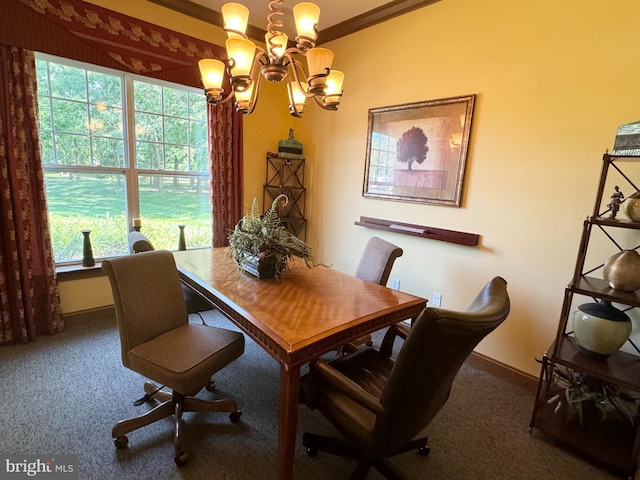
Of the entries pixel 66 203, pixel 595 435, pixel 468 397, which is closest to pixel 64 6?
pixel 66 203

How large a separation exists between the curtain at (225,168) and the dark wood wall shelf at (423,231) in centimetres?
136

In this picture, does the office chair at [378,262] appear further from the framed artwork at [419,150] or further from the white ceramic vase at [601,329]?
the white ceramic vase at [601,329]

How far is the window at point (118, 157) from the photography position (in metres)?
2.59

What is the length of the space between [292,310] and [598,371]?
154 cm

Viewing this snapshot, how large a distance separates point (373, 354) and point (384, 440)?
2.00ft

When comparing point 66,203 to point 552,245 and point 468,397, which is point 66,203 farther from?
point 552,245

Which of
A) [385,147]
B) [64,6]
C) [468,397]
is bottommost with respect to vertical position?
[468,397]

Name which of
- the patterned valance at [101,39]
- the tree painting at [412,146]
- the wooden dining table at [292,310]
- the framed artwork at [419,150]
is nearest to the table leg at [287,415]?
the wooden dining table at [292,310]

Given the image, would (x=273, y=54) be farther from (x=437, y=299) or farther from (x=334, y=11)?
(x=437, y=299)

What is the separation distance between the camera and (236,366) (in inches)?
90.7

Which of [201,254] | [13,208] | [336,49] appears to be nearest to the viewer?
[13,208]

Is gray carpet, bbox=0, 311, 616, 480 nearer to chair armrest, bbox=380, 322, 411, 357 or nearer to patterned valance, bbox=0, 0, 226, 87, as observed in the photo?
chair armrest, bbox=380, 322, 411, 357

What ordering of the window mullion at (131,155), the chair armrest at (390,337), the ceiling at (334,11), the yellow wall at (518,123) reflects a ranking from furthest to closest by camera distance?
1. the window mullion at (131,155)
2. the ceiling at (334,11)
3. the yellow wall at (518,123)
4. the chair armrest at (390,337)

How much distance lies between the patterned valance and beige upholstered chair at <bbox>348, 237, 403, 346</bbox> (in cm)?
229
